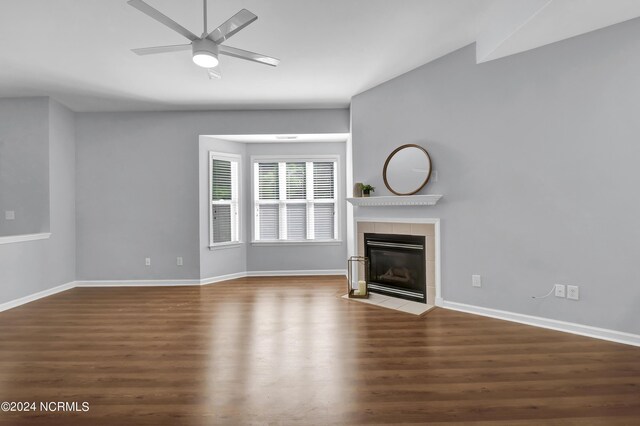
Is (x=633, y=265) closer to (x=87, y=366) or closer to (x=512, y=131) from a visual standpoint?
(x=512, y=131)

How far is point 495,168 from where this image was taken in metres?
3.30

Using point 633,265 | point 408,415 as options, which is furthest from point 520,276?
point 408,415

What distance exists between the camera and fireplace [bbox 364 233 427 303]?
3.89 metres

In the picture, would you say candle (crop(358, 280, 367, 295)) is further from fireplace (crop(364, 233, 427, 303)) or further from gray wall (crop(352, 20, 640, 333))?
gray wall (crop(352, 20, 640, 333))

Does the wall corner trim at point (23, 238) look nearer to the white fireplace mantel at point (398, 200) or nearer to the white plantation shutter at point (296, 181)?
the white plantation shutter at point (296, 181)

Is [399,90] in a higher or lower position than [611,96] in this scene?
higher

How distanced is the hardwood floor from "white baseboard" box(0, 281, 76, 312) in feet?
1.19

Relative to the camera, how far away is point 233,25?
2203mm

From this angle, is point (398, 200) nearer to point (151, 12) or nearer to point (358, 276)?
point (358, 276)

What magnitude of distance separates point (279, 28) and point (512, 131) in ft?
8.37

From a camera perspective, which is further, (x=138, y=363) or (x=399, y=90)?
(x=399, y=90)

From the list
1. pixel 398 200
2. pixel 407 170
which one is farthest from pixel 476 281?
pixel 407 170

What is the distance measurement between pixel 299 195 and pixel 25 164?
405 cm

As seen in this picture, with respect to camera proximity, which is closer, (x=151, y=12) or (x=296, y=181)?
(x=151, y=12)
